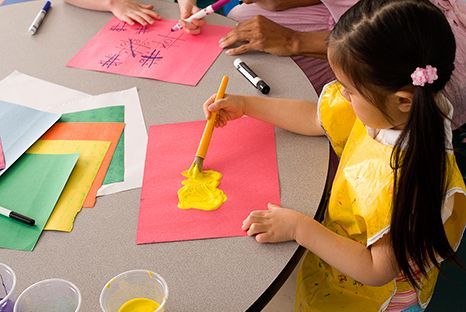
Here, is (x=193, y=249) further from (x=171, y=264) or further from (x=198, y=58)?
(x=198, y=58)

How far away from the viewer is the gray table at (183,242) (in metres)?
0.76

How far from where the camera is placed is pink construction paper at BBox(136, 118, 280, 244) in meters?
0.84

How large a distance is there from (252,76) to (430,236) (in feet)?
1.62

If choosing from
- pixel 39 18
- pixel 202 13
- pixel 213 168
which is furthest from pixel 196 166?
pixel 39 18

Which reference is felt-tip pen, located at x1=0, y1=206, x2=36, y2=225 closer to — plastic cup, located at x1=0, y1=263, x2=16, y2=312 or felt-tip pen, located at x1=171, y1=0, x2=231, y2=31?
plastic cup, located at x1=0, y1=263, x2=16, y2=312

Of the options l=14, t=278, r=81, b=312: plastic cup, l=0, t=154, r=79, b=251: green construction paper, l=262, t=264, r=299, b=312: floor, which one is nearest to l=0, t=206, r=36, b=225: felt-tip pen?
l=0, t=154, r=79, b=251: green construction paper

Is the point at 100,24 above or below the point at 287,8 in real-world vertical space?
above

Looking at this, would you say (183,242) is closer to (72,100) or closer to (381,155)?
(381,155)

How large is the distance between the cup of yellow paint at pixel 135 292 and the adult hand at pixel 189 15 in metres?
0.70

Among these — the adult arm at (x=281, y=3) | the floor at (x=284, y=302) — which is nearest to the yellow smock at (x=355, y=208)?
the floor at (x=284, y=302)

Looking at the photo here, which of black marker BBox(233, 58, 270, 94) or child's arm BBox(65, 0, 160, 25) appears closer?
black marker BBox(233, 58, 270, 94)

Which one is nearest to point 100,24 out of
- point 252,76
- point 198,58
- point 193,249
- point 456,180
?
point 198,58

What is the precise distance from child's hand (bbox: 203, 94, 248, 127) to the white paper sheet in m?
0.13

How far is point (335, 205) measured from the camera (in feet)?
3.09
